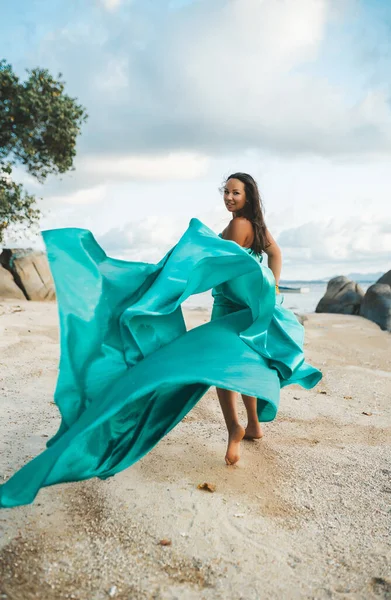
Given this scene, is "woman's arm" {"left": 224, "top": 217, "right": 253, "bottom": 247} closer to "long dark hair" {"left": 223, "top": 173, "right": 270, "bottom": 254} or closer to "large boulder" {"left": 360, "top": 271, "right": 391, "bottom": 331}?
"long dark hair" {"left": 223, "top": 173, "right": 270, "bottom": 254}

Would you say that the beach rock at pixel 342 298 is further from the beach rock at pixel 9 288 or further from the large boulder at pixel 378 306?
the beach rock at pixel 9 288

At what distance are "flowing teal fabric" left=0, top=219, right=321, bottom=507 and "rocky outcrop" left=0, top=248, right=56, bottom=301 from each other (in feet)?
38.2

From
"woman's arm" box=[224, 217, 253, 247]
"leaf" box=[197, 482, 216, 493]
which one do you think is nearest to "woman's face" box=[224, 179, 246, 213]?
"woman's arm" box=[224, 217, 253, 247]

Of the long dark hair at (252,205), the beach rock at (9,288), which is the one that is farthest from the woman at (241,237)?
the beach rock at (9,288)

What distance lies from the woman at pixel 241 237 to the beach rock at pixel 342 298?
11.3 m

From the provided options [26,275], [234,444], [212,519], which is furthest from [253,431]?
[26,275]

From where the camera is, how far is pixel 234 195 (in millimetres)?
3758

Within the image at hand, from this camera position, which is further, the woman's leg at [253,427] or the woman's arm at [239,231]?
the woman's leg at [253,427]

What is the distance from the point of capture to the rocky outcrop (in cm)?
1403

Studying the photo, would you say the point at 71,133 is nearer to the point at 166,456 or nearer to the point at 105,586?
the point at 166,456

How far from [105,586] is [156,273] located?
5.66 feet

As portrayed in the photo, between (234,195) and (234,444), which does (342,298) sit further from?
(234,444)

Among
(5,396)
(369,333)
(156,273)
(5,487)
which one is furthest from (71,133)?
(5,487)

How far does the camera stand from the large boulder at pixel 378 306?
12117mm
